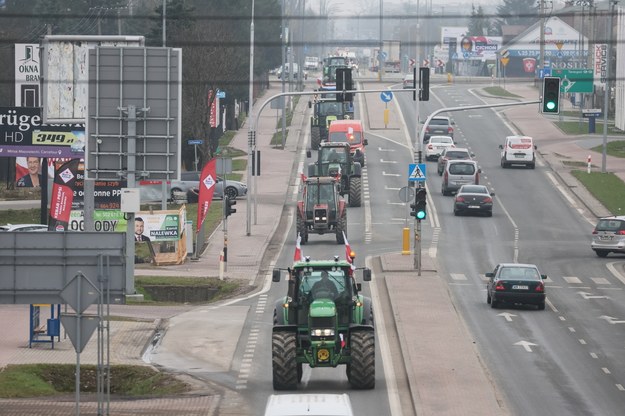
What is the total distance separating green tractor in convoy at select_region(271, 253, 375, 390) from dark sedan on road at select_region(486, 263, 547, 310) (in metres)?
12.4

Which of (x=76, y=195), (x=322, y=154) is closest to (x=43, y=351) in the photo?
(x=76, y=195)

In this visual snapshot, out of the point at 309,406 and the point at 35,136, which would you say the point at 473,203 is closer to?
the point at 35,136

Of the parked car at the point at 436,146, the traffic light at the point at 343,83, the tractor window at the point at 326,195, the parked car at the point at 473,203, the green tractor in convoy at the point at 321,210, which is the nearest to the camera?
the traffic light at the point at 343,83

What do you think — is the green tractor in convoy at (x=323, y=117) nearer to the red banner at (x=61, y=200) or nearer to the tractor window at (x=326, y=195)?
the tractor window at (x=326, y=195)

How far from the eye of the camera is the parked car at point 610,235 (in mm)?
50969

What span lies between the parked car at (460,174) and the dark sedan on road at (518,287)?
82.9 ft

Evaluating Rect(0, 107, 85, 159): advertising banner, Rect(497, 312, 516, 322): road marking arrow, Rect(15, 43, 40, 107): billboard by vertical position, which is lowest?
Rect(497, 312, 516, 322): road marking arrow

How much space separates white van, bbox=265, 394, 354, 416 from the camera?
56.1 feet

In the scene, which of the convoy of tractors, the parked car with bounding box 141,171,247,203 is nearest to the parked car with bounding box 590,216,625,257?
the parked car with bounding box 141,171,247,203

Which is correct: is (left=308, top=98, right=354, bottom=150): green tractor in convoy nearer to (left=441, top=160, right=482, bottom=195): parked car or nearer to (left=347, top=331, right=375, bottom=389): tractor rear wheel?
(left=441, top=160, right=482, bottom=195): parked car

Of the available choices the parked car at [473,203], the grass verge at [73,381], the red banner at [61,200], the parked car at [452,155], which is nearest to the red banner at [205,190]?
the red banner at [61,200]

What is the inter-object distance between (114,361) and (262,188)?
126ft

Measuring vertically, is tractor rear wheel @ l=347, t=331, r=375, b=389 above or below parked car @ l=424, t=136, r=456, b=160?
below

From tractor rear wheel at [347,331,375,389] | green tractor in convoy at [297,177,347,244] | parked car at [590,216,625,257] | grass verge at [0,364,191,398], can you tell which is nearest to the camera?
tractor rear wheel at [347,331,375,389]
